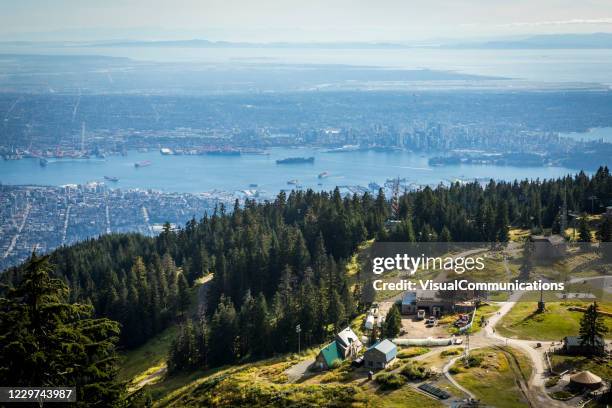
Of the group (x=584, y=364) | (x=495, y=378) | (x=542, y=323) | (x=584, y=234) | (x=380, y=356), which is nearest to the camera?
(x=495, y=378)

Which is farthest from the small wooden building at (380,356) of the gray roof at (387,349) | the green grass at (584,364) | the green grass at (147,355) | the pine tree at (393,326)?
the green grass at (147,355)

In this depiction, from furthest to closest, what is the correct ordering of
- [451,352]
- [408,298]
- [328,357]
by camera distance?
[408,298] → [328,357] → [451,352]

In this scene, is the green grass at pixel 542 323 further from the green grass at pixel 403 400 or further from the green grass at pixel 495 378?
the green grass at pixel 403 400

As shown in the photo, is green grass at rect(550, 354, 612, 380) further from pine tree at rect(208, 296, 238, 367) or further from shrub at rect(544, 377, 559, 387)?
pine tree at rect(208, 296, 238, 367)

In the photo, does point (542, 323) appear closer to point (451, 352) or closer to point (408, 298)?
point (451, 352)

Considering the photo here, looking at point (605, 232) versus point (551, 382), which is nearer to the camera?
point (551, 382)

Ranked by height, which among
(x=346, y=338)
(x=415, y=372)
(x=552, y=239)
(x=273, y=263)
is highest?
(x=552, y=239)

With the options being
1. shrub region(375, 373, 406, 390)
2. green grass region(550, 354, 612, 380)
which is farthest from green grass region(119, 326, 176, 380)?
green grass region(550, 354, 612, 380)

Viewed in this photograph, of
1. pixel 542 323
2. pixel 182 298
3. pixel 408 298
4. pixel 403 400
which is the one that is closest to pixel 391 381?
pixel 403 400
